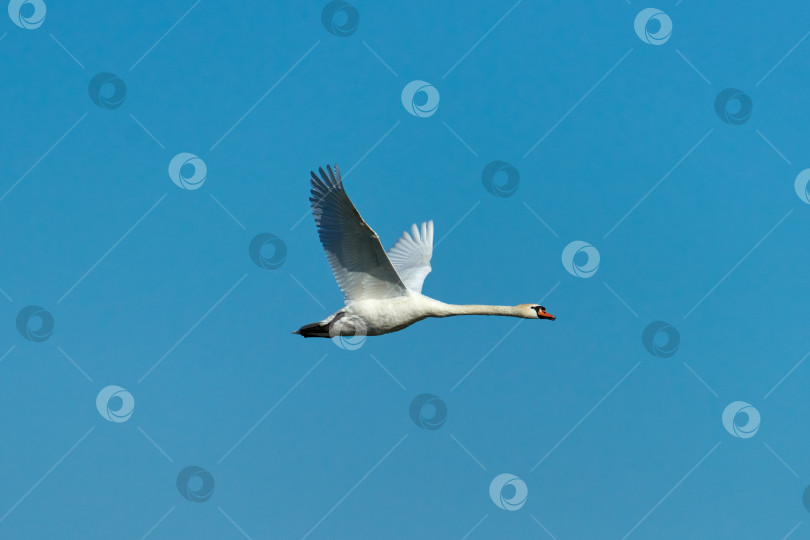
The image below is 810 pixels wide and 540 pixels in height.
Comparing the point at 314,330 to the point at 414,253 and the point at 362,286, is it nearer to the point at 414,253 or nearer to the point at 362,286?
the point at 362,286

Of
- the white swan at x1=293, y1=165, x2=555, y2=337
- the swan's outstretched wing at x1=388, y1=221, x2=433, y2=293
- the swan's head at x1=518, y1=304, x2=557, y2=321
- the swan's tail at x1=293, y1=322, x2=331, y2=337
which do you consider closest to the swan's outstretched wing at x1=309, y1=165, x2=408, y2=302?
the white swan at x1=293, y1=165, x2=555, y2=337

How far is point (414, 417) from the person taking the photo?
27.0 metres

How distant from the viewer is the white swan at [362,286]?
67.6 ft

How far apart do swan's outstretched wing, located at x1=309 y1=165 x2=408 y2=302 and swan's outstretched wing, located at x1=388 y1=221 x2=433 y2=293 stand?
3828 mm

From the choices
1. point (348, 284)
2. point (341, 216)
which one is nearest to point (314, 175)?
point (341, 216)

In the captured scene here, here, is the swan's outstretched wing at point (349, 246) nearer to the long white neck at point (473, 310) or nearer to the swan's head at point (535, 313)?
the long white neck at point (473, 310)

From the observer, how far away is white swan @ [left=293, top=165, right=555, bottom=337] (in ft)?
67.6

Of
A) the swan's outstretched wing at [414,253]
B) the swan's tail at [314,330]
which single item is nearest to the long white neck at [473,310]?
the swan's tail at [314,330]

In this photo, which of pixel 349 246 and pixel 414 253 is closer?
pixel 349 246

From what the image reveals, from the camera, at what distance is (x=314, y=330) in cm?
2227

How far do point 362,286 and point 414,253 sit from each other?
5.02m

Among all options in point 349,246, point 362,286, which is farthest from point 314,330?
point 349,246

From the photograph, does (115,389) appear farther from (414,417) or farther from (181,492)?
(414,417)

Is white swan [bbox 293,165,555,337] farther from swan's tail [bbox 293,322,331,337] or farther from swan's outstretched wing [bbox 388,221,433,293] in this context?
swan's outstretched wing [bbox 388,221,433,293]
